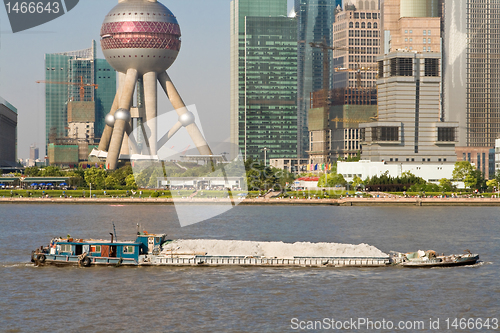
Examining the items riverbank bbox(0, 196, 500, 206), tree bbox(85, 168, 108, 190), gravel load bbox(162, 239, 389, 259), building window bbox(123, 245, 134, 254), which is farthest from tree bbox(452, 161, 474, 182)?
building window bbox(123, 245, 134, 254)

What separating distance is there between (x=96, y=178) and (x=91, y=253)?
4919 inches

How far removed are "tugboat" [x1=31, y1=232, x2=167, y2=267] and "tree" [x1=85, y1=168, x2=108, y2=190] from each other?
11957cm

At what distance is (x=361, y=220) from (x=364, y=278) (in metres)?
51.9

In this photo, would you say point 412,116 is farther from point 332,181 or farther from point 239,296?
point 239,296

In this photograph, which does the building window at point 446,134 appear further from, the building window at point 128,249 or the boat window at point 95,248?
the boat window at point 95,248

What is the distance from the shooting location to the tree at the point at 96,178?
17811cm

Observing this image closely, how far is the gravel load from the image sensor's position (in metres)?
58.9

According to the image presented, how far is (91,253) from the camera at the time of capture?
5753 cm

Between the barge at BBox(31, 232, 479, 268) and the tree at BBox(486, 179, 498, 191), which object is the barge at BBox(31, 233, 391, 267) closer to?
the barge at BBox(31, 232, 479, 268)

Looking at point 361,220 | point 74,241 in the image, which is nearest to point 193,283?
point 74,241

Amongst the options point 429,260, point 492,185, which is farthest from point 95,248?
point 492,185

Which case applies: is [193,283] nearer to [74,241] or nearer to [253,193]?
[74,241]

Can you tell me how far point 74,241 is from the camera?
58.1 metres

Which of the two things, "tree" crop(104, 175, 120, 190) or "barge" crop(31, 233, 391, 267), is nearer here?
"barge" crop(31, 233, 391, 267)
